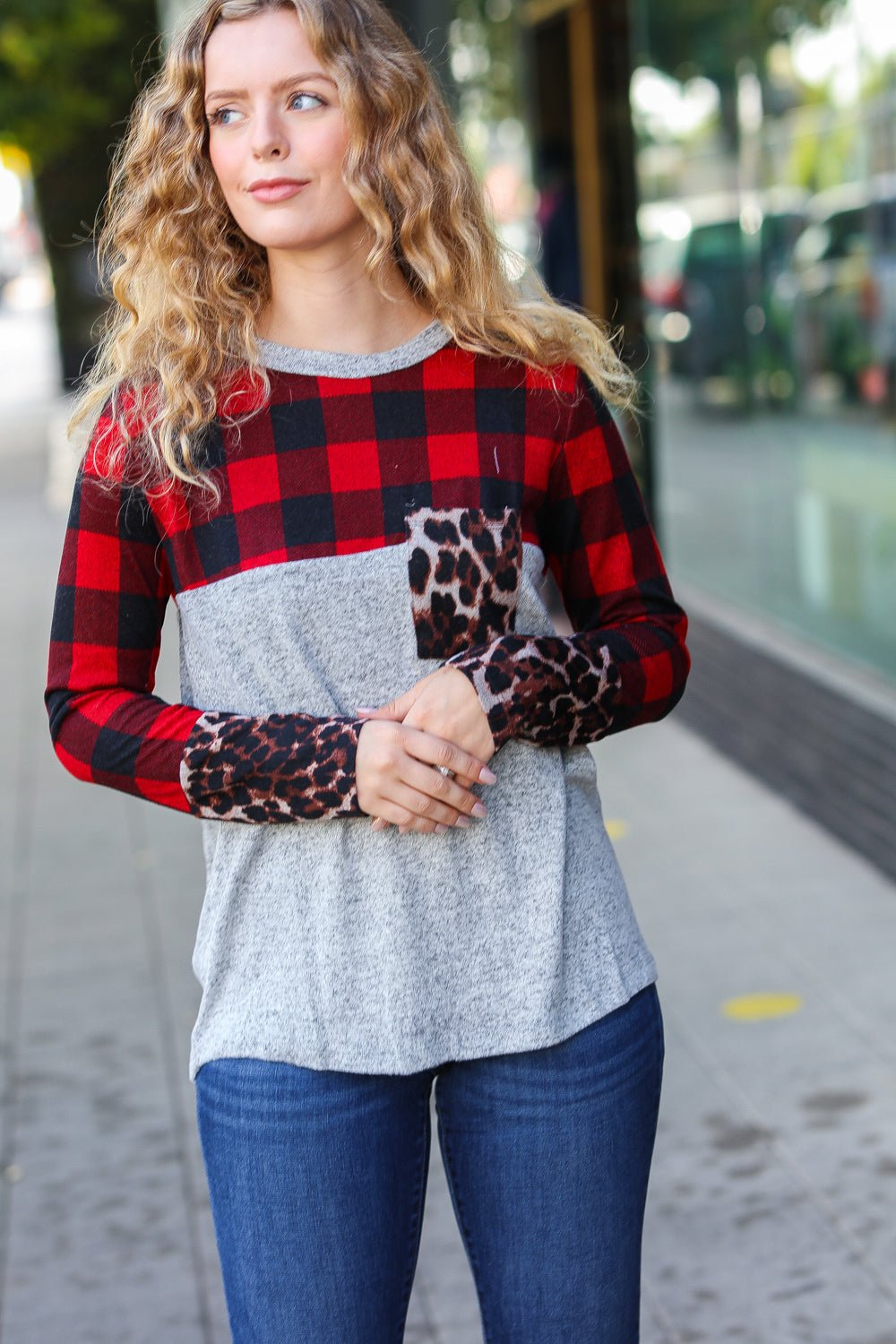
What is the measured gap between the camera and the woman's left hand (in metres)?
1.69

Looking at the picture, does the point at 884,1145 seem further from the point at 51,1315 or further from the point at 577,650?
the point at 577,650

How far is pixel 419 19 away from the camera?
496 centimetres

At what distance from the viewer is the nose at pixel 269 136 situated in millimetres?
1747

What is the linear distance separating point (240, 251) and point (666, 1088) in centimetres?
251

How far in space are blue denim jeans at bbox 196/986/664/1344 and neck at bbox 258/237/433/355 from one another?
2.38 feet

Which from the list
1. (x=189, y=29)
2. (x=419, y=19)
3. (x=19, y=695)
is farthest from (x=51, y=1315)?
(x=19, y=695)

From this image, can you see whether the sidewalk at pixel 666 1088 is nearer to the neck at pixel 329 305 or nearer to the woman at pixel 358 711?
the woman at pixel 358 711

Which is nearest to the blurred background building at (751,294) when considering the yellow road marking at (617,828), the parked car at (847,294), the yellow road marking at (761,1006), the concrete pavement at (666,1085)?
the parked car at (847,294)

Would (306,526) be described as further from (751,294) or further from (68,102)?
(68,102)

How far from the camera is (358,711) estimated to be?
1.72m

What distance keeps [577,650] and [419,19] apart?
3.63 metres

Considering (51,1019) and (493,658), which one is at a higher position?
(493,658)

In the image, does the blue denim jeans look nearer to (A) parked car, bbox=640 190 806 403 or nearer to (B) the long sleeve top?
(B) the long sleeve top

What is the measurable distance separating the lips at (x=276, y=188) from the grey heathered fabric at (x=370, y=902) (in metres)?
0.37
